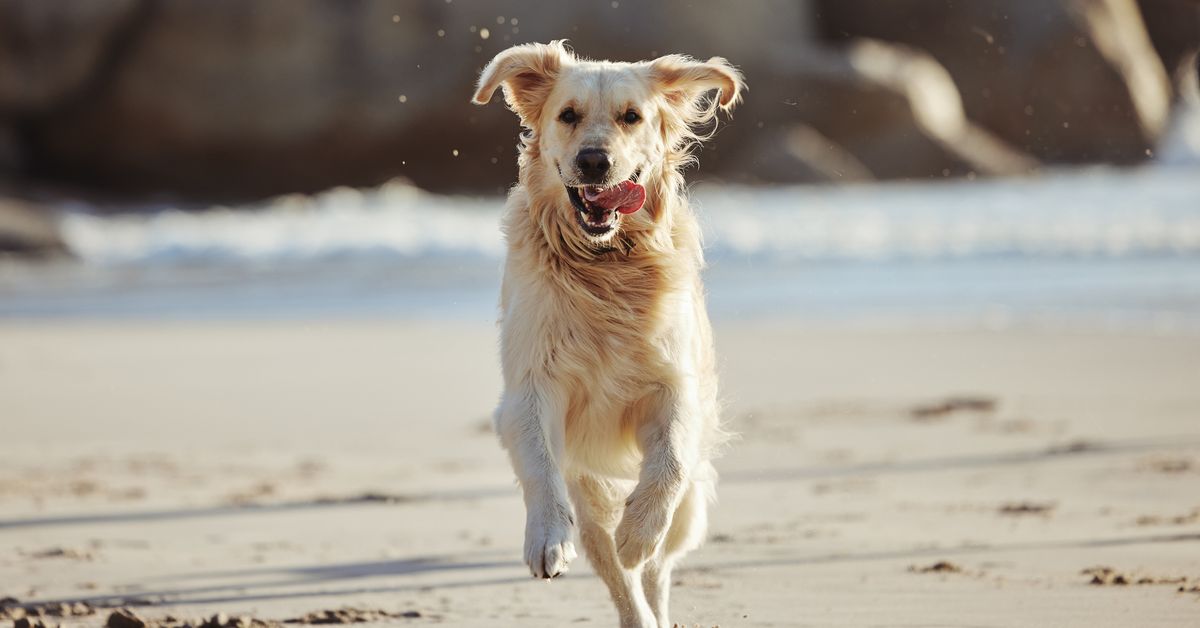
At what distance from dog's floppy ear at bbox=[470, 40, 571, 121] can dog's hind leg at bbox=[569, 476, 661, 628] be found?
3.80ft

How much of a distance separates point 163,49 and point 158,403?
17.2m

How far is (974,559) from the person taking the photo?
5.25 m

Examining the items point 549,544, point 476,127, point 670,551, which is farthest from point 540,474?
point 476,127

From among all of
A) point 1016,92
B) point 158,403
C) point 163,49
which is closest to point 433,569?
point 158,403

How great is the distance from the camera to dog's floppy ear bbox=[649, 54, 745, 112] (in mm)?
4820

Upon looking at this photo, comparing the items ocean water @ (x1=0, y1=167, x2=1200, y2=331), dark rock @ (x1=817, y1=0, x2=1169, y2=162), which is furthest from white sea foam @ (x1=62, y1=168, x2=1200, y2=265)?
dark rock @ (x1=817, y1=0, x2=1169, y2=162)

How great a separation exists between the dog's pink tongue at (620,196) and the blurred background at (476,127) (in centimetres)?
1244

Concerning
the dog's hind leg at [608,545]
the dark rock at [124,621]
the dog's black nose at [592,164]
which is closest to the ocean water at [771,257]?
the dog's hind leg at [608,545]

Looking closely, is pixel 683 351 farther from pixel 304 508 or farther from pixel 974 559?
pixel 304 508

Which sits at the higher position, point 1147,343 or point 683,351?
point 683,351

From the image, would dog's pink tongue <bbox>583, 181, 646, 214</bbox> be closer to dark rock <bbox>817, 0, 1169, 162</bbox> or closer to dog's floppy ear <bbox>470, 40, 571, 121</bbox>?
dog's floppy ear <bbox>470, 40, 571, 121</bbox>

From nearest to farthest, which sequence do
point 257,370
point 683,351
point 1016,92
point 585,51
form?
1. point 683,351
2. point 257,370
3. point 585,51
4. point 1016,92

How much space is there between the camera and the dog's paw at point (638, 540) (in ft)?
14.2

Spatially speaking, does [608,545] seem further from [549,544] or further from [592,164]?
[592,164]
